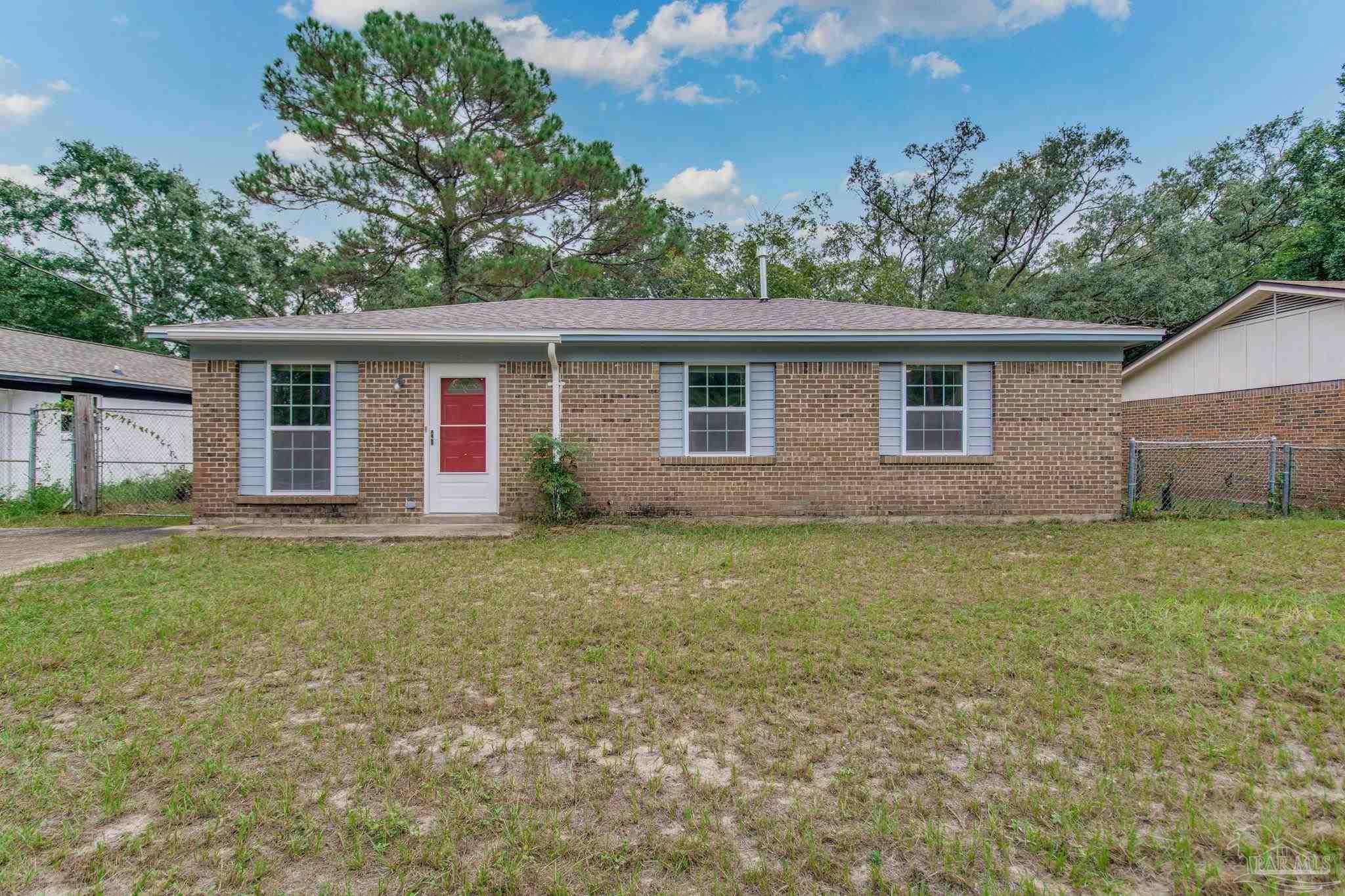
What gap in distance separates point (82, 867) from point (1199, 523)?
37.5 ft

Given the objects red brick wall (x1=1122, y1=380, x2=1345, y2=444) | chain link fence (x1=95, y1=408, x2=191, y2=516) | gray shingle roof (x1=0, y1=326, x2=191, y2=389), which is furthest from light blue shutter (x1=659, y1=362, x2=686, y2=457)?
gray shingle roof (x1=0, y1=326, x2=191, y2=389)

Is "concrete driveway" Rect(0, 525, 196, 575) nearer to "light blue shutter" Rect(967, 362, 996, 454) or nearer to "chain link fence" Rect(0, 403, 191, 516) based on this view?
"chain link fence" Rect(0, 403, 191, 516)

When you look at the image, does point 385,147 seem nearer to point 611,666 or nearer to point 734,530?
point 734,530

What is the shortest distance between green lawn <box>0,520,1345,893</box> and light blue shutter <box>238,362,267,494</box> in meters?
3.27

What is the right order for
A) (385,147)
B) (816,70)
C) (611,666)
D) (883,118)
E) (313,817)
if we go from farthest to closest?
(883,118)
(816,70)
(385,147)
(611,666)
(313,817)

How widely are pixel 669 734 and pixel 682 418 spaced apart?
6538mm

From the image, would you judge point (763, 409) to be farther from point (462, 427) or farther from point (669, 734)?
point (669, 734)

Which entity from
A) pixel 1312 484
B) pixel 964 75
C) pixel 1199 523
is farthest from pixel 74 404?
pixel 964 75

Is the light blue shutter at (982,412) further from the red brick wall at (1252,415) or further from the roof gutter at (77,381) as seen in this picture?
the roof gutter at (77,381)

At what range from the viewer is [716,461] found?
902 centimetres

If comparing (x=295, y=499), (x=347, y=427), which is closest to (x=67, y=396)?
(x=295, y=499)

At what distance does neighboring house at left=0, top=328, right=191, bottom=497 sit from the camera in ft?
37.0

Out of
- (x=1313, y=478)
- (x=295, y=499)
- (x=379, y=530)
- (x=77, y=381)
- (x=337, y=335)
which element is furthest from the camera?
(x=77, y=381)

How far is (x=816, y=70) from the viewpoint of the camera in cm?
2033
